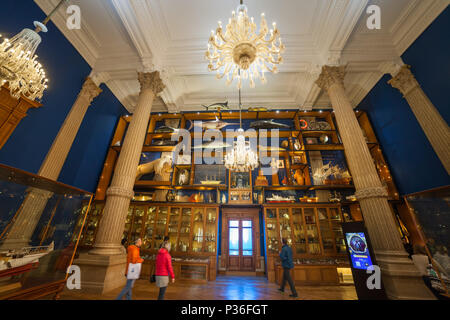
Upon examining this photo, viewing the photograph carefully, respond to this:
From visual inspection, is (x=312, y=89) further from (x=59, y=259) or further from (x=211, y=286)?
(x=59, y=259)

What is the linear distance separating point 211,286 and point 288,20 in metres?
8.02

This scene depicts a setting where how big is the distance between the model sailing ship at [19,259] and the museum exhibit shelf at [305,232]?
541cm

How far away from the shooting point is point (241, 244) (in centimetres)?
657

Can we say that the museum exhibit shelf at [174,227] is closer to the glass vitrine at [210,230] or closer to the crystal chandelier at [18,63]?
the glass vitrine at [210,230]

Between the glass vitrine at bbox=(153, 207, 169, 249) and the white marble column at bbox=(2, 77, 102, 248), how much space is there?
127 inches

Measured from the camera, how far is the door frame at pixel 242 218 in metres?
6.30

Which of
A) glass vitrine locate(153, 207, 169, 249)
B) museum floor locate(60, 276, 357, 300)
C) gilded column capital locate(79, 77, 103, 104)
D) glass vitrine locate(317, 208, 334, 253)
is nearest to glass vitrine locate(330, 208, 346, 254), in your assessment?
A: glass vitrine locate(317, 208, 334, 253)

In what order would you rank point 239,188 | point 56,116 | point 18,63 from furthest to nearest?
point 239,188
point 56,116
point 18,63

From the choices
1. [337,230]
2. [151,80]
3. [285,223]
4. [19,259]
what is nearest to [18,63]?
[19,259]

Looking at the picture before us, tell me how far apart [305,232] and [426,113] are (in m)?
4.87

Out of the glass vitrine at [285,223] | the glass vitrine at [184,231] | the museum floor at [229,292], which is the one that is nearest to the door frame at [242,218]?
the glass vitrine at [285,223]

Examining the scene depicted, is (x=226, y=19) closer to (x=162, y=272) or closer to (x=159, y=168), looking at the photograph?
(x=159, y=168)

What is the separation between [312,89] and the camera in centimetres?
713

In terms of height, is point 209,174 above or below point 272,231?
above
